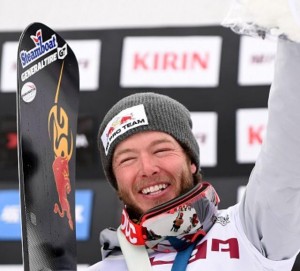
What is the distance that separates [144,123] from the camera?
1.57 meters

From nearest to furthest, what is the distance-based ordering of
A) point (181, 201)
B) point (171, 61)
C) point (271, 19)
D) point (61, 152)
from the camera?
point (271, 19) → point (181, 201) → point (61, 152) → point (171, 61)

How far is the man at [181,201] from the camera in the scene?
1303mm

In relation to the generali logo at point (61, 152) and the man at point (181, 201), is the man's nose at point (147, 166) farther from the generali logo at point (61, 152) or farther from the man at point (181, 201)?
the generali logo at point (61, 152)

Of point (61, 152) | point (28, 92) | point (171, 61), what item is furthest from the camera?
point (171, 61)

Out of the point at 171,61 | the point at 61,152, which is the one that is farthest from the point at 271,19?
the point at 171,61

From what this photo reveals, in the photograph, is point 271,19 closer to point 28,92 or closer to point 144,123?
point 144,123

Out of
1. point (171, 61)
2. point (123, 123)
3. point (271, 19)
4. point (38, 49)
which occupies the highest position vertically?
point (271, 19)

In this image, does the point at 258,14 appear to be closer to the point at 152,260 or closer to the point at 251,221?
the point at 251,221

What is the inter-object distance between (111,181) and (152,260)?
0.25 meters

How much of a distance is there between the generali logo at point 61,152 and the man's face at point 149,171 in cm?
23

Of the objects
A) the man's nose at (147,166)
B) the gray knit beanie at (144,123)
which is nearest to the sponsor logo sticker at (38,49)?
the gray knit beanie at (144,123)

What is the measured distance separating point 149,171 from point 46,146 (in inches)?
12.0

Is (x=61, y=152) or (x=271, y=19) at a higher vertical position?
(x=271, y=19)

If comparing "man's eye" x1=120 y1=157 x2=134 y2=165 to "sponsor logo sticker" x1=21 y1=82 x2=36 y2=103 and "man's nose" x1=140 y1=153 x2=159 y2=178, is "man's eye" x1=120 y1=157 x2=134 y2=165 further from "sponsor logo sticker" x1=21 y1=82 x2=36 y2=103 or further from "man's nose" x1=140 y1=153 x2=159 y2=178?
"sponsor logo sticker" x1=21 y1=82 x2=36 y2=103
